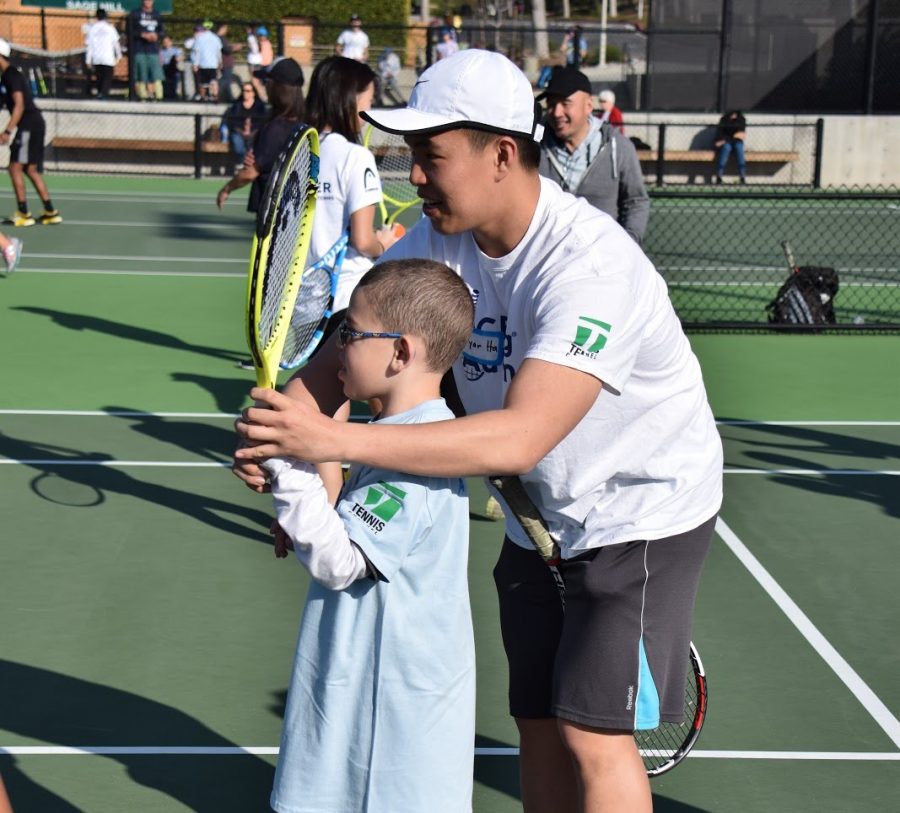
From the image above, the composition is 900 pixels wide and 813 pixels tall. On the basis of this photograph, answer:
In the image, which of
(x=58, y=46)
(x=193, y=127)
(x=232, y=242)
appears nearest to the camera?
(x=232, y=242)

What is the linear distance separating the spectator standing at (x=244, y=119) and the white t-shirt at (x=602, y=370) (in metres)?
22.3

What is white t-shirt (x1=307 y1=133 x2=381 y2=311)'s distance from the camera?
6773 millimetres

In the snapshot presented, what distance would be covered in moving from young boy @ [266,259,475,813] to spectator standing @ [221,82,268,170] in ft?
74.0

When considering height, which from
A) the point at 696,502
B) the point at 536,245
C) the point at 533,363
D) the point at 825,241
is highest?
the point at 536,245

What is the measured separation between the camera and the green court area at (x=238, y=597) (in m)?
4.26

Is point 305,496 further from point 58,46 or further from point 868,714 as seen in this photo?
point 58,46

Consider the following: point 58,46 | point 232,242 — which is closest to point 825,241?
point 232,242

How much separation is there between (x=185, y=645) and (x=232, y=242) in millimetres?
12334

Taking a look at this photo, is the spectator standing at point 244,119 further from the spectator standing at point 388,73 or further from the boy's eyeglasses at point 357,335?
the boy's eyeglasses at point 357,335

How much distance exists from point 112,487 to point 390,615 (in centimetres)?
453

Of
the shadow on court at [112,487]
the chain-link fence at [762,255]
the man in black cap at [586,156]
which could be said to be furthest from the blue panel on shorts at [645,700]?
the chain-link fence at [762,255]

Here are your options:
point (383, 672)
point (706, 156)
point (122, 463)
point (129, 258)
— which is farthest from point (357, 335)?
point (706, 156)

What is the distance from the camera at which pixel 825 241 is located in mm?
18359

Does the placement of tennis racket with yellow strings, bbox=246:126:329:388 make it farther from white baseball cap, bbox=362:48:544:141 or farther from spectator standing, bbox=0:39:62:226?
spectator standing, bbox=0:39:62:226
